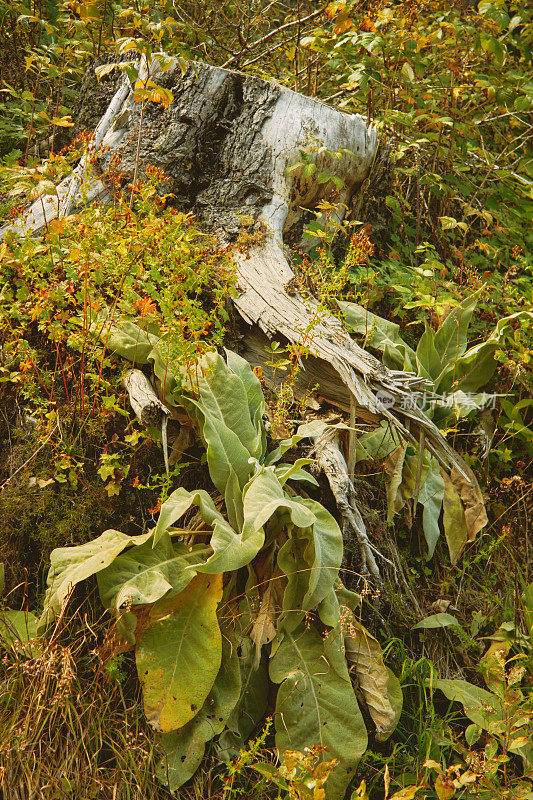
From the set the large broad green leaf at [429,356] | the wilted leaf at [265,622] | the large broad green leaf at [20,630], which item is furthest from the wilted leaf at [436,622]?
the large broad green leaf at [20,630]

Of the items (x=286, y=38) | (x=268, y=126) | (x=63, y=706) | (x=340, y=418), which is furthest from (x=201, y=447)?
(x=286, y=38)

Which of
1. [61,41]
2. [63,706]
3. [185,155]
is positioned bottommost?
[63,706]

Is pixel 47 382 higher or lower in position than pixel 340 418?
higher

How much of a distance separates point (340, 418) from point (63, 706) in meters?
1.50

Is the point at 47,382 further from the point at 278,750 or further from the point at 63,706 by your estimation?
the point at 278,750

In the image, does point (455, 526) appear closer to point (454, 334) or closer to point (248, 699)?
point (454, 334)

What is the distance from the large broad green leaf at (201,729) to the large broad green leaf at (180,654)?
9cm

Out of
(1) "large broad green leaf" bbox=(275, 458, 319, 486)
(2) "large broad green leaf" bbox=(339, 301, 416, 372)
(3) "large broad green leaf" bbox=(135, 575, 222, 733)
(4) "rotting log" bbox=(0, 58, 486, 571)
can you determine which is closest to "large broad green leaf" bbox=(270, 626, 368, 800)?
(3) "large broad green leaf" bbox=(135, 575, 222, 733)

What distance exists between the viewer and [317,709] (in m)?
2.00

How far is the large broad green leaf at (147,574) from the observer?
1.91 m

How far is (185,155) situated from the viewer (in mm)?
3137

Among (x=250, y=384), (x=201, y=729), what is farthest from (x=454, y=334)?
(x=201, y=729)

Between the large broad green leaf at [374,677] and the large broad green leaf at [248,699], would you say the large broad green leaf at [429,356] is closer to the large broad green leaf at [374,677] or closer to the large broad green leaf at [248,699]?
the large broad green leaf at [374,677]

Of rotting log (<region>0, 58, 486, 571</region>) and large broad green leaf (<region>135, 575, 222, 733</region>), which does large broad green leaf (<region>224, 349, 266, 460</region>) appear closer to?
rotting log (<region>0, 58, 486, 571</region>)
